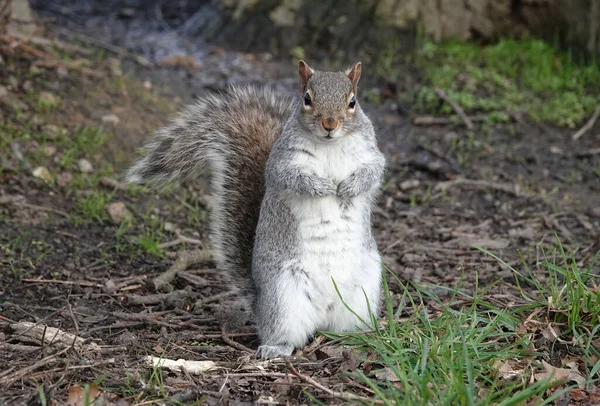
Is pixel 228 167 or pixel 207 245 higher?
pixel 228 167

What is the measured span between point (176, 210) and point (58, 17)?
3.28m

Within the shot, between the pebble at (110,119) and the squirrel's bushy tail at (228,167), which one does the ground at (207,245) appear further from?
the squirrel's bushy tail at (228,167)

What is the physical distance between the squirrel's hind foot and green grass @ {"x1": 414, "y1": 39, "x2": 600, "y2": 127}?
3130 millimetres

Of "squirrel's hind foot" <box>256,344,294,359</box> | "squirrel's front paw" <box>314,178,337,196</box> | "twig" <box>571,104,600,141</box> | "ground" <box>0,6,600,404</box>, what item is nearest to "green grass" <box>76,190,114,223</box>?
"ground" <box>0,6,600,404</box>

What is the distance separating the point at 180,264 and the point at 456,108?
103 inches

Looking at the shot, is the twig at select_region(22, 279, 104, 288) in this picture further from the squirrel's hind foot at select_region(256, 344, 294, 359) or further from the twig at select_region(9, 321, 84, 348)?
the squirrel's hind foot at select_region(256, 344, 294, 359)

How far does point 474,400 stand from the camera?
7.55 feet

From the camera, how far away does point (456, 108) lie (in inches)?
223

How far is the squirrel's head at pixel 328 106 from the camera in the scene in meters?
2.83

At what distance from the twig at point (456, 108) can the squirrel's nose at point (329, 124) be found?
2.88 m

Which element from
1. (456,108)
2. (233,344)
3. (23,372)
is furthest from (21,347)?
(456,108)

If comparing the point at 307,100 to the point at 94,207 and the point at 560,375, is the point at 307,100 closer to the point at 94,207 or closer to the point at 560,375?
the point at 560,375

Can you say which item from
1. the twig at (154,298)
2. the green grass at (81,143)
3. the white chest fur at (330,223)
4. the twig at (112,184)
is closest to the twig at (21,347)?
the twig at (154,298)

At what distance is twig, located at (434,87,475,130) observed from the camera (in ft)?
18.1
